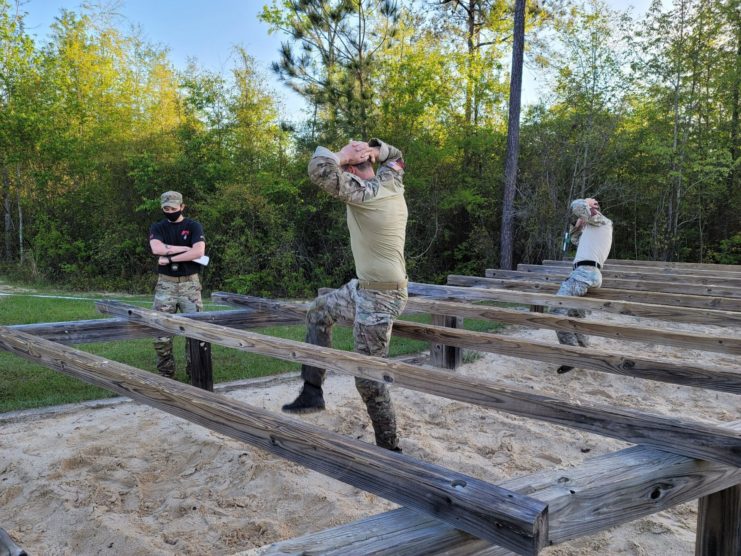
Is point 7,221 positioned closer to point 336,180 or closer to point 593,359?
point 336,180

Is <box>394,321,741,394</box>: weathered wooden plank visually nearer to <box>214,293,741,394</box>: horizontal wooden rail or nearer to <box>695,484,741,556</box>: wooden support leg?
<box>214,293,741,394</box>: horizontal wooden rail

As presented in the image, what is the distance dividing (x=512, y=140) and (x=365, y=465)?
44.6ft

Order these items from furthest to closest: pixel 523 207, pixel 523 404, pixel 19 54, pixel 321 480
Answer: pixel 19 54 < pixel 523 207 < pixel 321 480 < pixel 523 404

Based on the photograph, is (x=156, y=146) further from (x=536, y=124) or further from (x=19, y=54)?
(x=536, y=124)

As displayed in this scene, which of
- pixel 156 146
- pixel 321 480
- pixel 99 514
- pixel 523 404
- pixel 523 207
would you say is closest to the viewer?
pixel 523 404

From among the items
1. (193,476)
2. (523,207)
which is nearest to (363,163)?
(193,476)

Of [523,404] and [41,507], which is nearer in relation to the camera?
[523,404]

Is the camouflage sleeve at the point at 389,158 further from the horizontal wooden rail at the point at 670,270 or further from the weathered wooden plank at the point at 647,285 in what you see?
the horizontal wooden rail at the point at 670,270

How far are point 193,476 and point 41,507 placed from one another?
2.81ft

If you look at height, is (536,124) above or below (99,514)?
above

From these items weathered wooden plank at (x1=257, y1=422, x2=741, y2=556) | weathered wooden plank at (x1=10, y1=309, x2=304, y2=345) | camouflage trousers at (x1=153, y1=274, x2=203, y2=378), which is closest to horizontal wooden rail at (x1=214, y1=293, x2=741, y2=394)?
weathered wooden plank at (x1=257, y1=422, x2=741, y2=556)

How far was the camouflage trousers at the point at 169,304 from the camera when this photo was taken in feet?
19.4

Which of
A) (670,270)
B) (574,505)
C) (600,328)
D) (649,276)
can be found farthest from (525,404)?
(670,270)

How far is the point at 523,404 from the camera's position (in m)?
2.42
